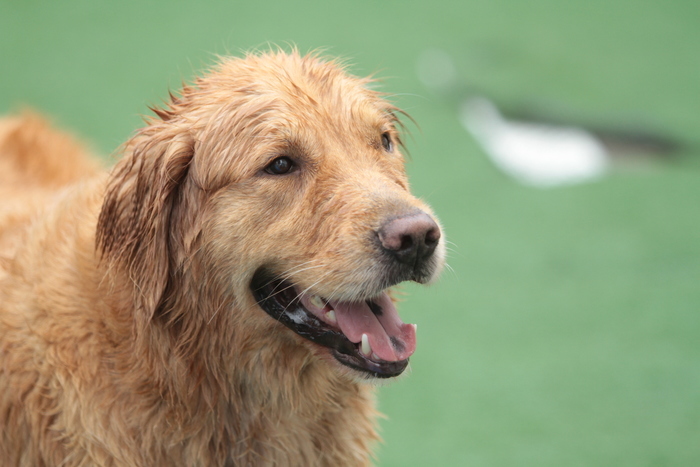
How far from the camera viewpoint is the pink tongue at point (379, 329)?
2518mm

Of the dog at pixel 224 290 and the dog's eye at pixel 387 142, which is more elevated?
the dog's eye at pixel 387 142

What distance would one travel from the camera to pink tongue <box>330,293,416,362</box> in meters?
2.52

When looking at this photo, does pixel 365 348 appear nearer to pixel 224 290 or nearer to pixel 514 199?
pixel 224 290

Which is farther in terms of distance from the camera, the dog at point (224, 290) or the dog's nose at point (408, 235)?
the dog at point (224, 290)

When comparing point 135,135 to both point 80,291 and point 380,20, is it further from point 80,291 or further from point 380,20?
point 380,20

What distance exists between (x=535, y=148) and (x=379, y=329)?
4084 millimetres

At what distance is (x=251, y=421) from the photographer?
2.65m

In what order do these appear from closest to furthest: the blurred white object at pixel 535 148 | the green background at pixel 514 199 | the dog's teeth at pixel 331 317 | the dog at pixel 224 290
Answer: the dog at pixel 224 290, the dog's teeth at pixel 331 317, the green background at pixel 514 199, the blurred white object at pixel 535 148

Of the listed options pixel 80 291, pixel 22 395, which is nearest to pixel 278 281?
pixel 80 291

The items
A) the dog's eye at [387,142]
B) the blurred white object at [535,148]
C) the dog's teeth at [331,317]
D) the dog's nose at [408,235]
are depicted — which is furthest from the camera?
the blurred white object at [535,148]

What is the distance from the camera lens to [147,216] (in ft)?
8.23

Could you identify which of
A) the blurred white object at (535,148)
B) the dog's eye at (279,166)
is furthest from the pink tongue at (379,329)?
the blurred white object at (535,148)

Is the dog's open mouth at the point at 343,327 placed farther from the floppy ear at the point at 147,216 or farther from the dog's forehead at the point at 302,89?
the dog's forehead at the point at 302,89

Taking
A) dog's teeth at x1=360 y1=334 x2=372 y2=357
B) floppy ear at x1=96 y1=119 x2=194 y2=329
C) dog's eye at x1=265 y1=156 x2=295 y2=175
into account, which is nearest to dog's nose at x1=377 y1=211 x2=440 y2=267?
dog's teeth at x1=360 y1=334 x2=372 y2=357
